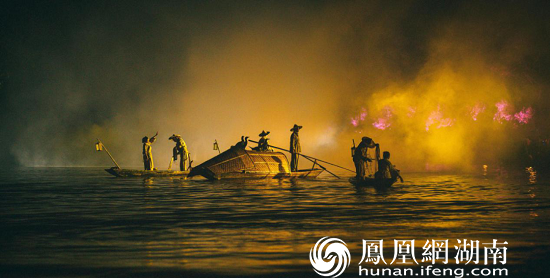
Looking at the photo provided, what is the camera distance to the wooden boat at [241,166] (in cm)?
2703

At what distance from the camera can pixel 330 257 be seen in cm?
745

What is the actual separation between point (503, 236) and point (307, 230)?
351 cm

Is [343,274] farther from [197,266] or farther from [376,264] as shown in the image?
[197,266]

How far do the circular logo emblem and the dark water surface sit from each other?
141 millimetres

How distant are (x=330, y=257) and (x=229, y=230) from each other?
3.11 meters

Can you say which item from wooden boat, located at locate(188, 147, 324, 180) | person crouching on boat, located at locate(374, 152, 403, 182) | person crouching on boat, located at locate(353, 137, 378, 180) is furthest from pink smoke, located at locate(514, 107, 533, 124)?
person crouching on boat, located at locate(374, 152, 403, 182)

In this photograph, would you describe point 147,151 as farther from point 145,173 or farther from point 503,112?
point 503,112

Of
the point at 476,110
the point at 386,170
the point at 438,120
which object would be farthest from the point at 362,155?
the point at 438,120

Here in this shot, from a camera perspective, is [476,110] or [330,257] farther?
[476,110]

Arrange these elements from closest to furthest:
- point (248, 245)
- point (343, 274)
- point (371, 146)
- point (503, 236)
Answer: point (343, 274), point (248, 245), point (503, 236), point (371, 146)

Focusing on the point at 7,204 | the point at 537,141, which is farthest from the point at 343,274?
the point at 537,141

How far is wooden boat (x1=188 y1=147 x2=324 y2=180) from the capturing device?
2703 cm

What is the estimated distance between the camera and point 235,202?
15680mm

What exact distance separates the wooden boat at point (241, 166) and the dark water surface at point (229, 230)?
993cm
